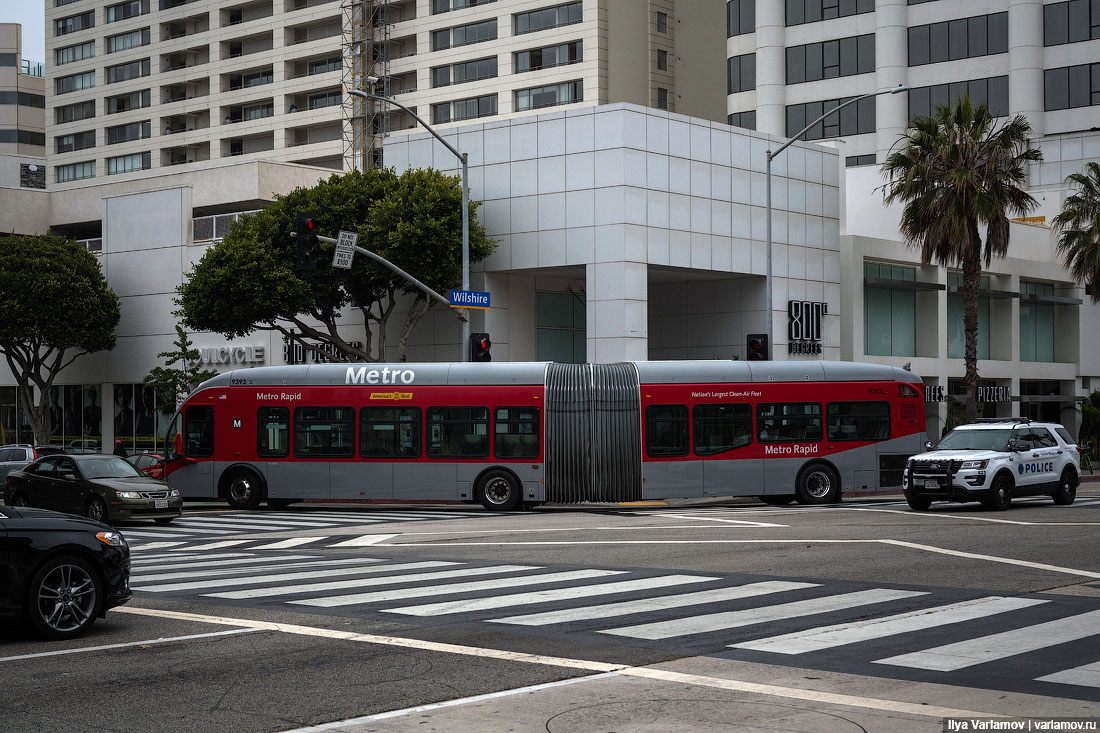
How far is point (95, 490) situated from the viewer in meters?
24.6

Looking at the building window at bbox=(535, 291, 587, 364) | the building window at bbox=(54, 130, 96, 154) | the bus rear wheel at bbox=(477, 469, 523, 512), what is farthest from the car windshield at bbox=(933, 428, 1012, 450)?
the building window at bbox=(54, 130, 96, 154)

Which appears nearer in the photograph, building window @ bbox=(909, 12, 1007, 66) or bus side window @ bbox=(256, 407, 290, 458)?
bus side window @ bbox=(256, 407, 290, 458)

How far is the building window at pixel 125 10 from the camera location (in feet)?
291

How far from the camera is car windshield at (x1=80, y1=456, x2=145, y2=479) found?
82.5 ft

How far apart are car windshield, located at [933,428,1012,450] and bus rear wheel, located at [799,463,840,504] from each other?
3.25 m

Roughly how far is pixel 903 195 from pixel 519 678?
1253 inches

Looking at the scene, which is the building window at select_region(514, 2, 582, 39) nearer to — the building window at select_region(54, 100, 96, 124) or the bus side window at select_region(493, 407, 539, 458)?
the building window at select_region(54, 100, 96, 124)

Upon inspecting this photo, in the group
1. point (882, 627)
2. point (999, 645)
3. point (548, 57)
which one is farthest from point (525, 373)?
point (548, 57)

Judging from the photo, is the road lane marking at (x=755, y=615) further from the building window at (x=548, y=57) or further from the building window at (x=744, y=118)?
the building window at (x=548, y=57)

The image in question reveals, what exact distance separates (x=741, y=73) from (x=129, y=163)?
4659 cm

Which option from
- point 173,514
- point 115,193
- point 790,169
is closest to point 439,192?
point 790,169

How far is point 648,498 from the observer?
28.1 metres

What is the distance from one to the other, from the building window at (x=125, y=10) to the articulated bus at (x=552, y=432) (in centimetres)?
6897

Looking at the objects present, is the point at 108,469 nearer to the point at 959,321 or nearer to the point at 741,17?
the point at 959,321
